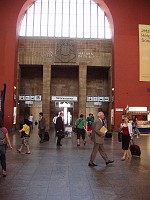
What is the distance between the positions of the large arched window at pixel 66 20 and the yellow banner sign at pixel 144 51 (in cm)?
447

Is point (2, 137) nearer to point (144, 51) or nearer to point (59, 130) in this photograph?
point (59, 130)

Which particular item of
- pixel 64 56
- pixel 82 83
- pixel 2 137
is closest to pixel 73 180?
pixel 2 137

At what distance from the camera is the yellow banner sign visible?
23812 millimetres

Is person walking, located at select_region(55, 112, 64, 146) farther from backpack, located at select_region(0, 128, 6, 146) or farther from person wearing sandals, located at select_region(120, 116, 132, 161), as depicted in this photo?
backpack, located at select_region(0, 128, 6, 146)

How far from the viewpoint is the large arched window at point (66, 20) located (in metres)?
27.8

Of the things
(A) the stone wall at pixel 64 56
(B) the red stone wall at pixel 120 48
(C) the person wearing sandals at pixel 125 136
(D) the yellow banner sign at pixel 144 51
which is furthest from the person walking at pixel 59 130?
(D) the yellow banner sign at pixel 144 51

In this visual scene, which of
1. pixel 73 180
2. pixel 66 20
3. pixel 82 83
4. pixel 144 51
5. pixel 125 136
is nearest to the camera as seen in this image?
pixel 73 180

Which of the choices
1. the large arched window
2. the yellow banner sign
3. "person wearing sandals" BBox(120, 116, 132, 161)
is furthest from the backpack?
the large arched window

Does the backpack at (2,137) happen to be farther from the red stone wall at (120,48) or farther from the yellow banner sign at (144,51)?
the yellow banner sign at (144,51)

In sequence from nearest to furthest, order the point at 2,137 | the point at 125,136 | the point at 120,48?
1. the point at 2,137
2. the point at 125,136
3. the point at 120,48

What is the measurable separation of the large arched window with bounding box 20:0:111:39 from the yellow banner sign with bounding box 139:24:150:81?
14.7 feet

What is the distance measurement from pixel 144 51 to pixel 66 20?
9.75 meters

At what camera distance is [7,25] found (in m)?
24.2

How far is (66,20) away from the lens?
28.4m
